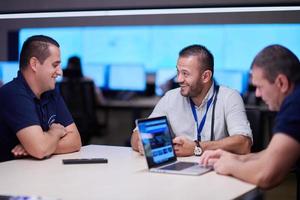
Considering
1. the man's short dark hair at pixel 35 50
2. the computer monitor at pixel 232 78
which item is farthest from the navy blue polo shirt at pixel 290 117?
the computer monitor at pixel 232 78

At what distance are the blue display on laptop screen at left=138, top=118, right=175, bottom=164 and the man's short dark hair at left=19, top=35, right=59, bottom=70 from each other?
87 centimetres

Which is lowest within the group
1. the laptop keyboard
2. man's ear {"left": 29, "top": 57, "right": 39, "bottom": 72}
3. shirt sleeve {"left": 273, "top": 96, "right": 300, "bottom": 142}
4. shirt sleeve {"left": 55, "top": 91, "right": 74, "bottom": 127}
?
the laptop keyboard

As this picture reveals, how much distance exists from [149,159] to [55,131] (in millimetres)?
718

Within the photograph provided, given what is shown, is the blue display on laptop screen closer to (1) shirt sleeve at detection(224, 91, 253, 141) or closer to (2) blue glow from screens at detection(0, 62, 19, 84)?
(1) shirt sleeve at detection(224, 91, 253, 141)

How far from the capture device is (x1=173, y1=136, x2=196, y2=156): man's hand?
9.08 ft

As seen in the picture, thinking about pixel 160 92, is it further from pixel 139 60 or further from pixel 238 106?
pixel 238 106

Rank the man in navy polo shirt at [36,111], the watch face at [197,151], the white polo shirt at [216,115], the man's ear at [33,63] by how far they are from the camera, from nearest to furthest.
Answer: the man in navy polo shirt at [36,111]
the watch face at [197,151]
the man's ear at [33,63]
the white polo shirt at [216,115]

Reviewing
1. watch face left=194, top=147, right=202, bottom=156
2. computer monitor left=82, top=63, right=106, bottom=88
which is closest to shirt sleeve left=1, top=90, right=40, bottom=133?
watch face left=194, top=147, right=202, bottom=156

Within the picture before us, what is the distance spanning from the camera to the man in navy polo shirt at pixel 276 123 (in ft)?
6.70

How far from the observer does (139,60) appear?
26.7ft

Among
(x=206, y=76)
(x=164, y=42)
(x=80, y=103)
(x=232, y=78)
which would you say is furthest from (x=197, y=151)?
(x=164, y=42)

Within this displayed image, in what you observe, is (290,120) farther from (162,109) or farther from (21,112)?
A: (21,112)

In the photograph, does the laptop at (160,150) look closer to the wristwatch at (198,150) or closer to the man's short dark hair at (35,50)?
the wristwatch at (198,150)

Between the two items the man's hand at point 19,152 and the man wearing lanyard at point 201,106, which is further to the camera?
the man wearing lanyard at point 201,106
